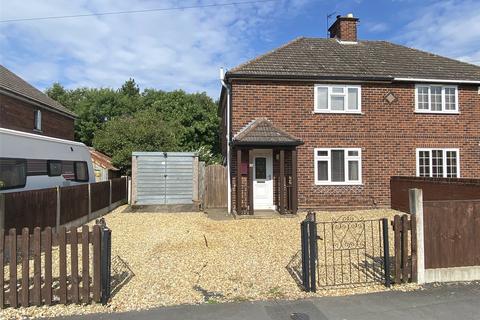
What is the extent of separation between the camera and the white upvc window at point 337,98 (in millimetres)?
15859

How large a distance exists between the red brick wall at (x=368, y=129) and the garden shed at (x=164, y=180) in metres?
3.70

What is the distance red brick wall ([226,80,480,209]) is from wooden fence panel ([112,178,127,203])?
7.01 m

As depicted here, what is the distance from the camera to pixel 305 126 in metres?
15.7

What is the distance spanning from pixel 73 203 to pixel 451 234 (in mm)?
10102

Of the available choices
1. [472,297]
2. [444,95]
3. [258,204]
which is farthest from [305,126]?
[472,297]

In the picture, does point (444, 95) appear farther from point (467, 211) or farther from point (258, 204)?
point (467, 211)

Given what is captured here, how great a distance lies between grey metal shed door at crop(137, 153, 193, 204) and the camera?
1777 cm

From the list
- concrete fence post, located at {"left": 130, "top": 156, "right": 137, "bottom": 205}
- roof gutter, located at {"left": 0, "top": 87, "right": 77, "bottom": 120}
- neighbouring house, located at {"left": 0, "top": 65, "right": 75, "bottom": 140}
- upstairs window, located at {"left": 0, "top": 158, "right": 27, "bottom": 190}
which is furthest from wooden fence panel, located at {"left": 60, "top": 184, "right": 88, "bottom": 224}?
roof gutter, located at {"left": 0, "top": 87, "right": 77, "bottom": 120}

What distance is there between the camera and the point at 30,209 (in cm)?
910

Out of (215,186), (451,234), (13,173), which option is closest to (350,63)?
(215,186)

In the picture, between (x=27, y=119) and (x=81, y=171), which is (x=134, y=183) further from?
(x=27, y=119)

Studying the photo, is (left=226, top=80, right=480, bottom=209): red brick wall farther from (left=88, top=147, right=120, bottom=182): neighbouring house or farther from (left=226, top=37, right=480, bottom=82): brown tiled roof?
(left=88, top=147, right=120, bottom=182): neighbouring house

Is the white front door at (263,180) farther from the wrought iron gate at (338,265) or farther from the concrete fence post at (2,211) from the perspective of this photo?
the concrete fence post at (2,211)

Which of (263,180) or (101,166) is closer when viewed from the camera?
(263,180)
